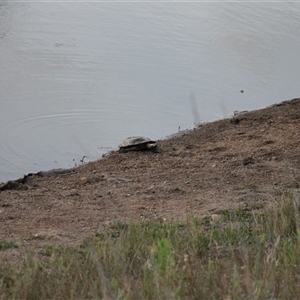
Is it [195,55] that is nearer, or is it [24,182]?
[24,182]

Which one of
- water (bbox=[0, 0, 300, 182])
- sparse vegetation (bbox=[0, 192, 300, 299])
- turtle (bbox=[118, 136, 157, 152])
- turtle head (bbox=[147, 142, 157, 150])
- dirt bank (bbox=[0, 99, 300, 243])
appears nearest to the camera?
sparse vegetation (bbox=[0, 192, 300, 299])

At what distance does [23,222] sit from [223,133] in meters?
3.83

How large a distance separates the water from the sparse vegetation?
10.7 feet

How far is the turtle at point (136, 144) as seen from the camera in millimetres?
8086

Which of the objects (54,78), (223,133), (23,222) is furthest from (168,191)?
(54,78)

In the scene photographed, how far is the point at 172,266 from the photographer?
3.67 metres

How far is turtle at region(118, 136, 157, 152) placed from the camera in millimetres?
8086

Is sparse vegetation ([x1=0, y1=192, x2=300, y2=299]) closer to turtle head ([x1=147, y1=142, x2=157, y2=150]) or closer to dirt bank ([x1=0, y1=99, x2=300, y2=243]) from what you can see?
dirt bank ([x1=0, y1=99, x2=300, y2=243])

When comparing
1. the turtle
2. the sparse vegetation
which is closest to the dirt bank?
the turtle

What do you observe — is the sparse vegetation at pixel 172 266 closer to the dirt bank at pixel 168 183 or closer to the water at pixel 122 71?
the dirt bank at pixel 168 183

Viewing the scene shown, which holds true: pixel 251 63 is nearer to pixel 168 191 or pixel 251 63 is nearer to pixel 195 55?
pixel 195 55

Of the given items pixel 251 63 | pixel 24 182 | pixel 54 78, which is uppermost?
pixel 251 63

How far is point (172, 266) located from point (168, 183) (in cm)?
325

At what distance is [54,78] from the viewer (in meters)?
9.95
